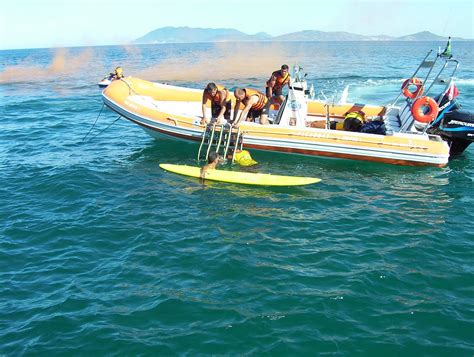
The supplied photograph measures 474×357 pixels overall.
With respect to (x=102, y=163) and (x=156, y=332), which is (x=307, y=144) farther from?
(x=156, y=332)

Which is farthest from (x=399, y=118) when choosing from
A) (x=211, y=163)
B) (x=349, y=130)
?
(x=211, y=163)

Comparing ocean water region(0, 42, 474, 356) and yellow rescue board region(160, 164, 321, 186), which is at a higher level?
yellow rescue board region(160, 164, 321, 186)

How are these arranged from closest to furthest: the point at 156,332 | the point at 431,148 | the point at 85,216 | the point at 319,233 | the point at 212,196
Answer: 1. the point at 156,332
2. the point at 319,233
3. the point at 85,216
4. the point at 212,196
5. the point at 431,148

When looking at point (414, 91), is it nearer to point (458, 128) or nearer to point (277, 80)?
point (458, 128)

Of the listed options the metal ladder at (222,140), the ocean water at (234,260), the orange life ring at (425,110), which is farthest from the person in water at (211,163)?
the orange life ring at (425,110)

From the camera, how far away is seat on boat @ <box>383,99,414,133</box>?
43.1 feet

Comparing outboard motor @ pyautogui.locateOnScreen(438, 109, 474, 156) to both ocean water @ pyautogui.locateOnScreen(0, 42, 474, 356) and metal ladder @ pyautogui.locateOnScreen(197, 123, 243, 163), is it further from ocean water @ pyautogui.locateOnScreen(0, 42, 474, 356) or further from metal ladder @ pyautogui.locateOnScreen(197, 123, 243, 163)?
metal ladder @ pyautogui.locateOnScreen(197, 123, 243, 163)

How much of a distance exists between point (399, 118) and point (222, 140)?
6.18 metres

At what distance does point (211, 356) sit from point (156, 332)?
37.3 inches

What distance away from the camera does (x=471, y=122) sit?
12523mm

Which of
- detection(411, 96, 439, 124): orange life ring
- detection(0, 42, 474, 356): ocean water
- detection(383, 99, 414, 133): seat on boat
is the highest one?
detection(411, 96, 439, 124): orange life ring

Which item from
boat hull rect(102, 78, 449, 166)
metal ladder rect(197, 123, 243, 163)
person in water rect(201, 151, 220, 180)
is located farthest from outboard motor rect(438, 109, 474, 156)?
person in water rect(201, 151, 220, 180)

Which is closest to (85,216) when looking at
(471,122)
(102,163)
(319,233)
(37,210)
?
(37,210)

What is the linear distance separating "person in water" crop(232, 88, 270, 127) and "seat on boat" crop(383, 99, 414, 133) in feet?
12.8
